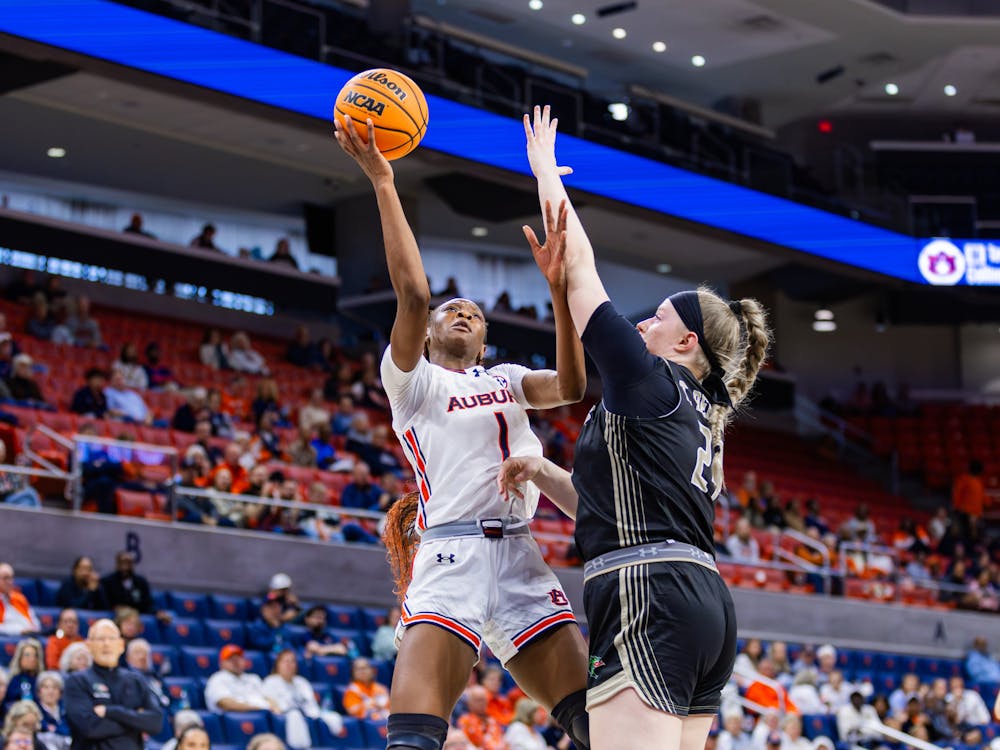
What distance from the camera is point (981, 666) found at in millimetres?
20047

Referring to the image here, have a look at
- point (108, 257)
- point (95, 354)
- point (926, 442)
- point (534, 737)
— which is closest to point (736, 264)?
point (926, 442)

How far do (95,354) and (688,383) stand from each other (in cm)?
1470

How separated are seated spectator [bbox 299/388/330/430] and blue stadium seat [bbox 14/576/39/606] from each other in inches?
204

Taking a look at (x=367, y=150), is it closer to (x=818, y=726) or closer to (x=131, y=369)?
(x=818, y=726)

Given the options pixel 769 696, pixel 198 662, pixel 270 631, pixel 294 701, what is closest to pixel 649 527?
pixel 294 701

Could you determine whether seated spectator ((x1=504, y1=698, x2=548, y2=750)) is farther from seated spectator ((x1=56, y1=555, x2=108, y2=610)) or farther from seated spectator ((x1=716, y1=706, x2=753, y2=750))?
seated spectator ((x1=56, y1=555, x2=108, y2=610))

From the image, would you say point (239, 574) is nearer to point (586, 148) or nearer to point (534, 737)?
point (534, 737)

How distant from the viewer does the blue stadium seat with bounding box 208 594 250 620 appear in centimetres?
1406

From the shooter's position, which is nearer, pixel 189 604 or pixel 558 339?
pixel 558 339

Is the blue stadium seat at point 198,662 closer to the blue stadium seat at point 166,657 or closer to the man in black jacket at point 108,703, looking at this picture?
the blue stadium seat at point 166,657

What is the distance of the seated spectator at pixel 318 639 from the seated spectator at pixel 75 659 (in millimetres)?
3185

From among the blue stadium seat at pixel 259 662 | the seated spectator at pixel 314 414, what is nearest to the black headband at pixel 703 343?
the blue stadium seat at pixel 259 662

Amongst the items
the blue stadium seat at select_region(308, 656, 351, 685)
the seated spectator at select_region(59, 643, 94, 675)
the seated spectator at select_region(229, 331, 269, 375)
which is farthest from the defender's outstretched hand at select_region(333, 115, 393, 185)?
the seated spectator at select_region(229, 331, 269, 375)

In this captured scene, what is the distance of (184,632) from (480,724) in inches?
110
